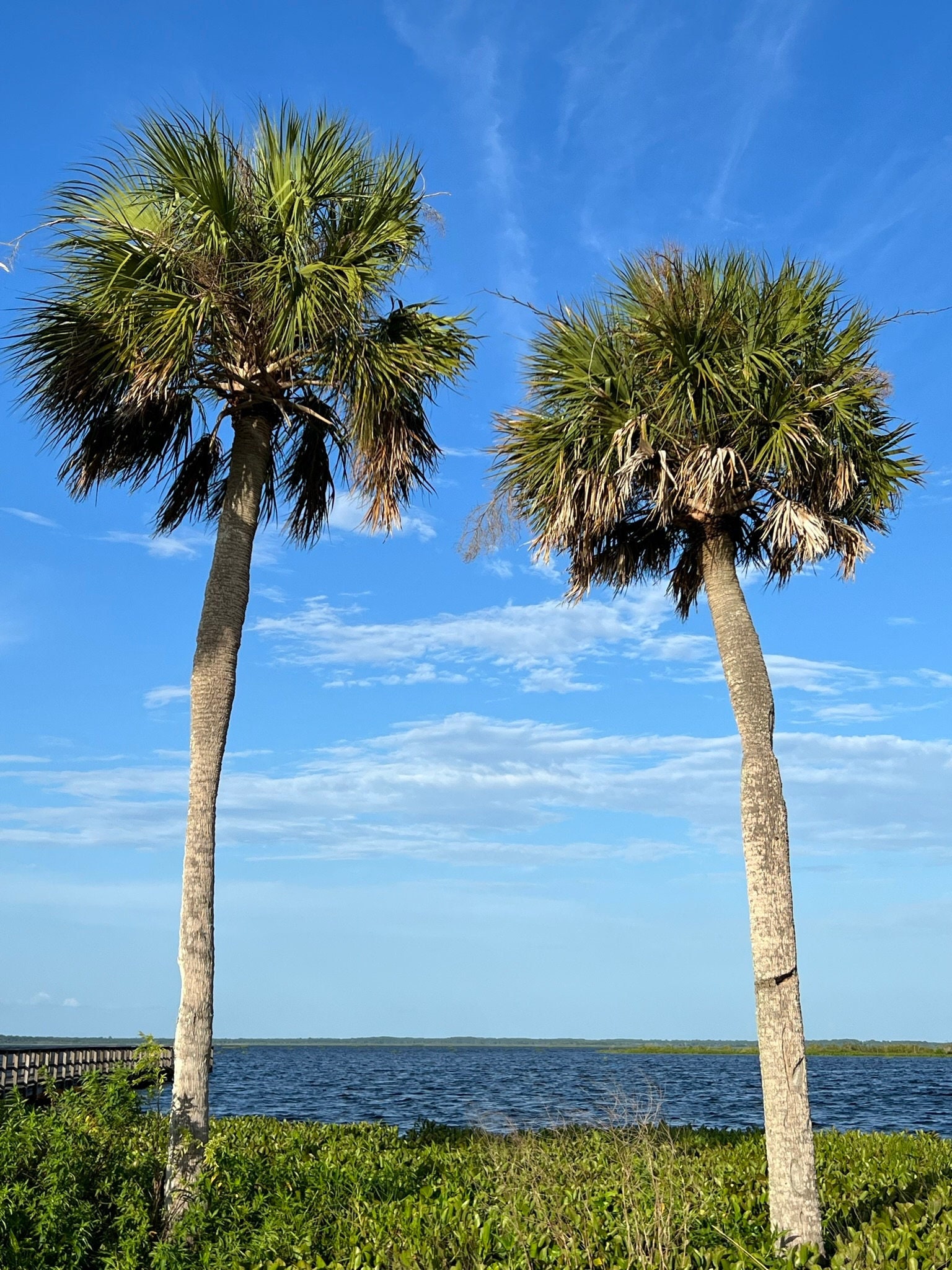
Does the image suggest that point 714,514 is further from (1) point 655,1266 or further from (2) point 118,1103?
(2) point 118,1103

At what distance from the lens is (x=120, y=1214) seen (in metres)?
7.89

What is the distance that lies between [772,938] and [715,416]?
4.73 meters

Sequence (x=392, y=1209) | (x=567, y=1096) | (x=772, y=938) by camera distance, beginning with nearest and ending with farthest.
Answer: (x=392, y=1209) → (x=772, y=938) → (x=567, y=1096)

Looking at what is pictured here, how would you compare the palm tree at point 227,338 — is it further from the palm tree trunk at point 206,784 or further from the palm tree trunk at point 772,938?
the palm tree trunk at point 772,938

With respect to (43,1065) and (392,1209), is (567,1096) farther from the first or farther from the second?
(392,1209)

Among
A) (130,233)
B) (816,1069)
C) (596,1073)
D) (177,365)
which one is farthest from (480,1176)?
(816,1069)

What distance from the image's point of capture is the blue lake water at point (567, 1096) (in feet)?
85.2

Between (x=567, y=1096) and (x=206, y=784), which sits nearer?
(x=206, y=784)

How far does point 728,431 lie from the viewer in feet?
33.9

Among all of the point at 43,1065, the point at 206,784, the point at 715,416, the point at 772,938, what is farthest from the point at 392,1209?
the point at 43,1065

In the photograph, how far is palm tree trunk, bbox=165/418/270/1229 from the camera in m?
8.70

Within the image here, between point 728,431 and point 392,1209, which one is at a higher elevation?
point 728,431

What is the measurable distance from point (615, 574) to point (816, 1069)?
7863cm

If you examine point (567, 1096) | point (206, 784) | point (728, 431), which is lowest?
point (567, 1096)
